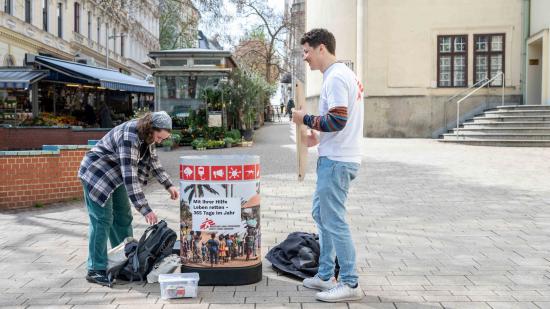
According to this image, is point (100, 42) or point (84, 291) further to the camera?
point (100, 42)

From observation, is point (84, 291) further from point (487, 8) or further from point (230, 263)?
point (487, 8)

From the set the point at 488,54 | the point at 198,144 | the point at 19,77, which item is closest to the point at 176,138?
the point at 198,144

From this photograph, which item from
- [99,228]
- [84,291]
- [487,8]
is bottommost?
[84,291]

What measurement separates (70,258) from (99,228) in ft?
3.50

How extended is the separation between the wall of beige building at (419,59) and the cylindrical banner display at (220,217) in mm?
22695

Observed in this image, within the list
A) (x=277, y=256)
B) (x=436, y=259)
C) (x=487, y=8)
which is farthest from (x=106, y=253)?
(x=487, y=8)

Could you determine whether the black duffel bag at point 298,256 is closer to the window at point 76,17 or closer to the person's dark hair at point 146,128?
the person's dark hair at point 146,128

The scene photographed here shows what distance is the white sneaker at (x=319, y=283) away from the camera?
16.2 ft

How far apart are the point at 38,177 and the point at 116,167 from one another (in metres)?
4.48

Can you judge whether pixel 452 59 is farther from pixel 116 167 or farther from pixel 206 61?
pixel 116 167

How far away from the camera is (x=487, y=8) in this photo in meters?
26.7

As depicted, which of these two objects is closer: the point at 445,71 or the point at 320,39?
the point at 320,39

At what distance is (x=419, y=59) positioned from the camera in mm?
26984

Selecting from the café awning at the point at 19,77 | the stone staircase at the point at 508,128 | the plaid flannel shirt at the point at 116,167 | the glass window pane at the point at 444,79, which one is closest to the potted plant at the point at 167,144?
the café awning at the point at 19,77
